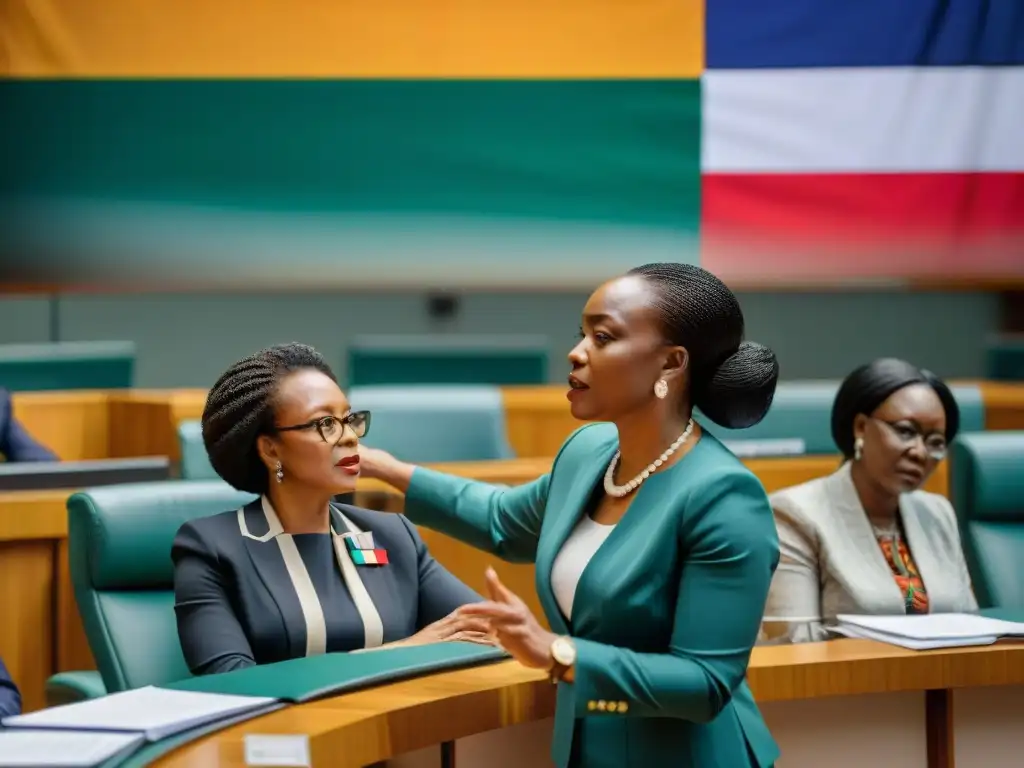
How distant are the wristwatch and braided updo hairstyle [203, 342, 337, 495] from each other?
877 millimetres

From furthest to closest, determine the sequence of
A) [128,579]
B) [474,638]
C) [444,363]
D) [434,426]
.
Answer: [444,363], [434,426], [128,579], [474,638]

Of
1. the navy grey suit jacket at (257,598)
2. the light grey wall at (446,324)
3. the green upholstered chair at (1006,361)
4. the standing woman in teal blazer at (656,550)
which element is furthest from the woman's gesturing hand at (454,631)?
the light grey wall at (446,324)

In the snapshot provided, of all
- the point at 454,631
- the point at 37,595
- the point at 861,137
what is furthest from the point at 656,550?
the point at 861,137

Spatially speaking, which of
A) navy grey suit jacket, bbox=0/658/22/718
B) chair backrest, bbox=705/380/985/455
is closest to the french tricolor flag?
chair backrest, bbox=705/380/985/455

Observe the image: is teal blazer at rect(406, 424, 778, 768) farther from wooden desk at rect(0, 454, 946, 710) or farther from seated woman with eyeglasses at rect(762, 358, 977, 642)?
wooden desk at rect(0, 454, 946, 710)

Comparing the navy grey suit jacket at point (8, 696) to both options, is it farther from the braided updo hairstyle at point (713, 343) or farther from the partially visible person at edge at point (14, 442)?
the partially visible person at edge at point (14, 442)

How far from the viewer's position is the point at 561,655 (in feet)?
5.14

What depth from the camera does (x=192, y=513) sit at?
2.51m

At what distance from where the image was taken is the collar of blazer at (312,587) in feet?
7.29

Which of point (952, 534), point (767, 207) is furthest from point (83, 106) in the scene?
point (952, 534)

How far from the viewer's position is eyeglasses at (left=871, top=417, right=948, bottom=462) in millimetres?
2973

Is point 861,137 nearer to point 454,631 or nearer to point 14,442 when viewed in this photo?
point 454,631

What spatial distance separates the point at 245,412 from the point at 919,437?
55.9 inches

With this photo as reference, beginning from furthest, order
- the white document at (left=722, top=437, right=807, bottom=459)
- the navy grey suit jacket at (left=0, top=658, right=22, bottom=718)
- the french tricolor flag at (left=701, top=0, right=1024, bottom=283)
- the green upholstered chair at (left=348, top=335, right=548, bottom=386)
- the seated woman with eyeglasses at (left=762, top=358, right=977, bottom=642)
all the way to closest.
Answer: the green upholstered chair at (left=348, top=335, right=548, bottom=386) → the french tricolor flag at (left=701, top=0, right=1024, bottom=283) → the white document at (left=722, top=437, right=807, bottom=459) → the seated woman with eyeglasses at (left=762, top=358, right=977, bottom=642) → the navy grey suit jacket at (left=0, top=658, right=22, bottom=718)
